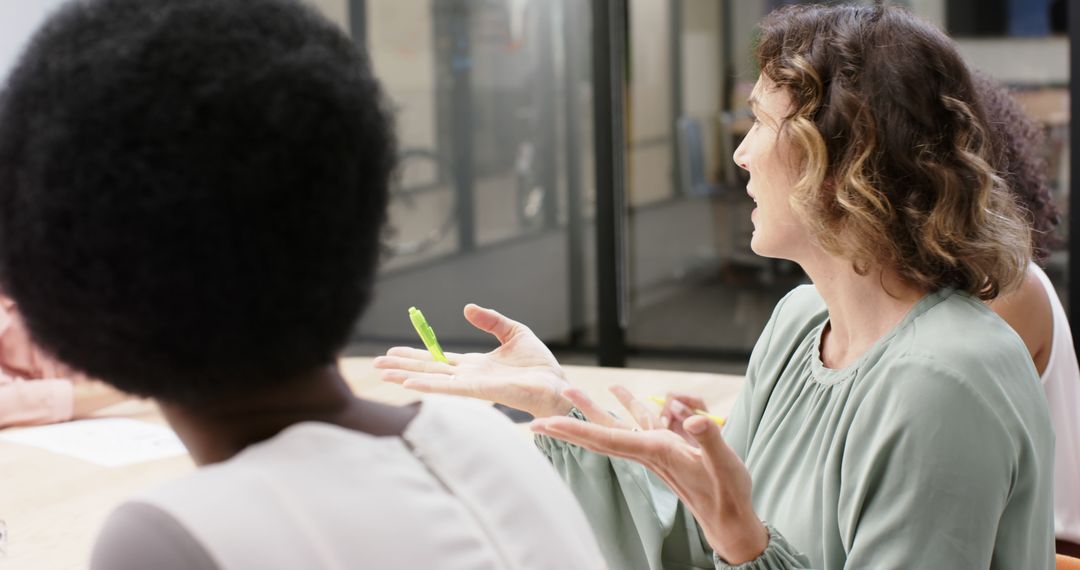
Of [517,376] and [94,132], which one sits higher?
[94,132]

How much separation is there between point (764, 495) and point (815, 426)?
12 cm

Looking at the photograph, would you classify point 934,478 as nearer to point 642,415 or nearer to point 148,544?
point 642,415

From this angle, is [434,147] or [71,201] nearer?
[71,201]

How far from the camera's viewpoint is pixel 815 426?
1.39 meters

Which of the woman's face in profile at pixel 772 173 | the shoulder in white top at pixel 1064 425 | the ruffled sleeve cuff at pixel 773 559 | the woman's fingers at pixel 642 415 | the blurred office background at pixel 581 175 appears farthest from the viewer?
the blurred office background at pixel 581 175

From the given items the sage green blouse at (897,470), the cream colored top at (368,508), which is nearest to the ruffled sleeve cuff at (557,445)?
the sage green blouse at (897,470)

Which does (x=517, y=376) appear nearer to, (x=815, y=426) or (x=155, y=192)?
(x=815, y=426)

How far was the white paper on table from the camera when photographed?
1997 mm

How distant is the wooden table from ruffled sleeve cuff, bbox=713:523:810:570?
1.62 feet

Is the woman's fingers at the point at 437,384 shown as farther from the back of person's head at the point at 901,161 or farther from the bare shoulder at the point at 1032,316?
the bare shoulder at the point at 1032,316

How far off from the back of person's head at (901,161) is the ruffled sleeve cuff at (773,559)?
1.18 ft

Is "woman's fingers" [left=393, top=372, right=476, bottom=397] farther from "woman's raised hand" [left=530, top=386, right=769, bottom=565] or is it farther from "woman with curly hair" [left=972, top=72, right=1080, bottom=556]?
"woman with curly hair" [left=972, top=72, right=1080, bottom=556]

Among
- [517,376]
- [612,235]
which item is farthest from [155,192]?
[612,235]

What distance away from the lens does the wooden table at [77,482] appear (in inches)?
60.3
